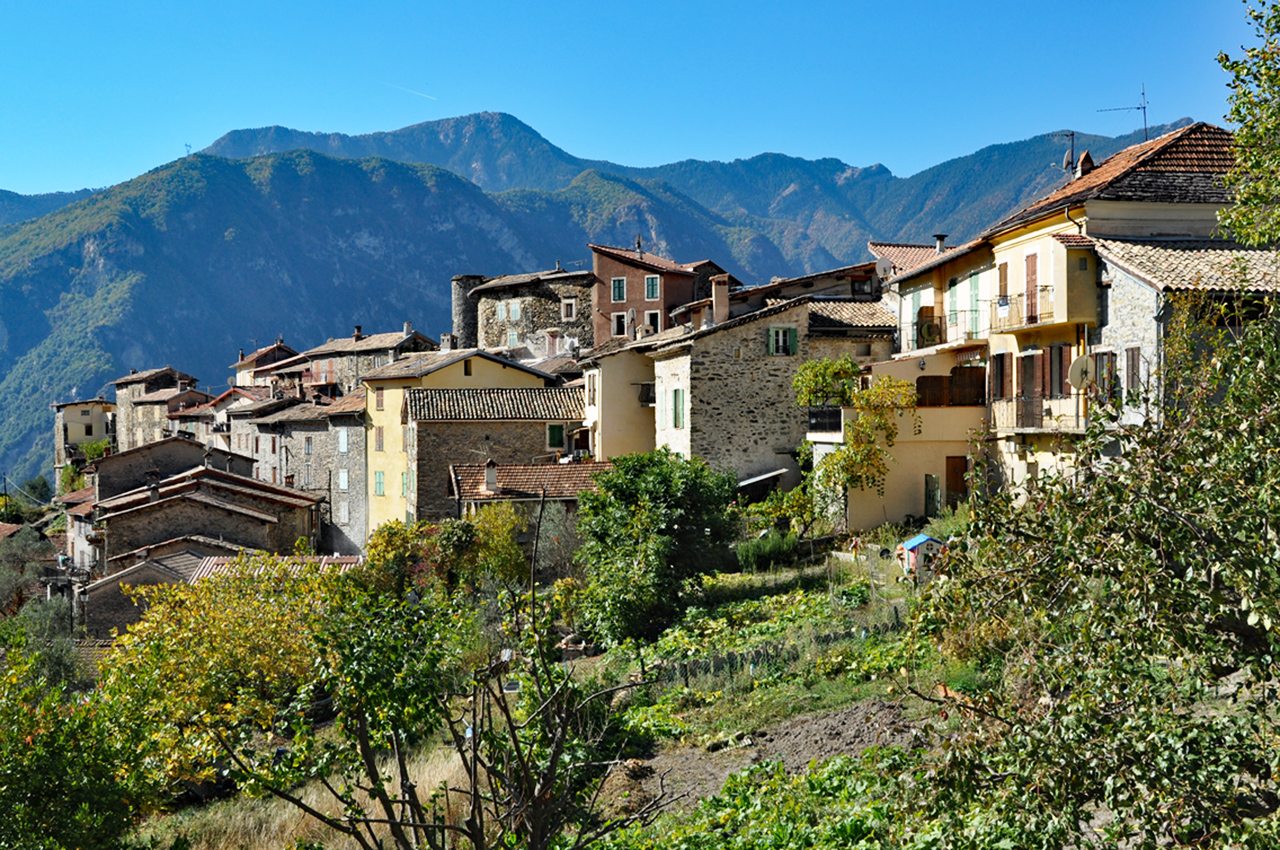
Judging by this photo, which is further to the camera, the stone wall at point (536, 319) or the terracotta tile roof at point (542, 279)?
the terracotta tile roof at point (542, 279)

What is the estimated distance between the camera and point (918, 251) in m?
41.3

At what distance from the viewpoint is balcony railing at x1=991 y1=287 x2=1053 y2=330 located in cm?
2362

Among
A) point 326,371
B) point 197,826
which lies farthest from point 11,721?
point 326,371

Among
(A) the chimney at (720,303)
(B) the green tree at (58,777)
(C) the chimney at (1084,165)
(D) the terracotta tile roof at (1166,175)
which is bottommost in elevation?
(B) the green tree at (58,777)

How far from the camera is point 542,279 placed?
64.6m

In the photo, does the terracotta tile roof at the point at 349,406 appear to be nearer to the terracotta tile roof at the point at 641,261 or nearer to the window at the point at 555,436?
the window at the point at 555,436

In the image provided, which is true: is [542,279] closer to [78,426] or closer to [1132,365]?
[78,426]

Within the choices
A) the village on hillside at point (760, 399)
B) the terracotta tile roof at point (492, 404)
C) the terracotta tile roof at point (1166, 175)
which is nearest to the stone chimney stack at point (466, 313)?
the village on hillside at point (760, 399)

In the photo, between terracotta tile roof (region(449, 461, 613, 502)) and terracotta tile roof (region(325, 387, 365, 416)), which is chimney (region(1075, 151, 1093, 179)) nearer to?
terracotta tile roof (region(449, 461, 613, 502))

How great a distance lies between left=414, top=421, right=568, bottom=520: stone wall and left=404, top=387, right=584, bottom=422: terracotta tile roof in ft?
1.07

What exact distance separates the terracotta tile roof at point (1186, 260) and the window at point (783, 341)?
422 inches

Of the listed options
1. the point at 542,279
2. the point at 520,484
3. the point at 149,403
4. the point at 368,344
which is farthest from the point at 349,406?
the point at 149,403

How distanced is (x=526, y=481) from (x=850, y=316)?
40.8 feet

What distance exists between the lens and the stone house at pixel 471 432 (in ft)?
115
